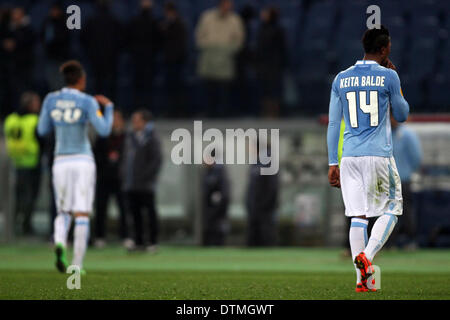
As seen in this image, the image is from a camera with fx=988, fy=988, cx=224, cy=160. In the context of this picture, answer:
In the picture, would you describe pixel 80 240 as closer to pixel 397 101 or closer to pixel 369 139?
pixel 369 139

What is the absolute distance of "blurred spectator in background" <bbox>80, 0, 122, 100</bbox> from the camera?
1769 centimetres

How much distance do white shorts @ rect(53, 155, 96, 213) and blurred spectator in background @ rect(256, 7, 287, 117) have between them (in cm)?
729

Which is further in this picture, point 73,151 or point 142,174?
point 142,174

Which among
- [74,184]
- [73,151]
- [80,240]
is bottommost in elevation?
[80,240]

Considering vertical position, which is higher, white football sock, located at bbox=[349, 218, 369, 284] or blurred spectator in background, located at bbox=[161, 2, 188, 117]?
blurred spectator in background, located at bbox=[161, 2, 188, 117]

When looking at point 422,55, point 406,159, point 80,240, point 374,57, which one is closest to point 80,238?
point 80,240

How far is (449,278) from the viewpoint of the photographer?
1001 centimetres

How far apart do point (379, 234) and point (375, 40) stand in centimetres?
163

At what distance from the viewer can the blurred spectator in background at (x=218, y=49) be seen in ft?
58.5

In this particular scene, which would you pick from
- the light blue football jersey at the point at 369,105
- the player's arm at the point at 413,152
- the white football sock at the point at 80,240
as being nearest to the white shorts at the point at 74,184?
the white football sock at the point at 80,240

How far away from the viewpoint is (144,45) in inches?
705

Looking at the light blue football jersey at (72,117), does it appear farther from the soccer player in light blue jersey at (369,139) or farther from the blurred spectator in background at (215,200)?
the blurred spectator in background at (215,200)

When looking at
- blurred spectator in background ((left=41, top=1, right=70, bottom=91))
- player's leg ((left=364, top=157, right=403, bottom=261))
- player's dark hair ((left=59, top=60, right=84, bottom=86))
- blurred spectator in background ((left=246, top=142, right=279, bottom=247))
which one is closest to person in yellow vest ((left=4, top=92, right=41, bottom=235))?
blurred spectator in background ((left=41, top=1, right=70, bottom=91))

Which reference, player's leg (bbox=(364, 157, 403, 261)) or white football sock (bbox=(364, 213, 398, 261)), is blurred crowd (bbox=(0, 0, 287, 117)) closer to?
player's leg (bbox=(364, 157, 403, 261))
